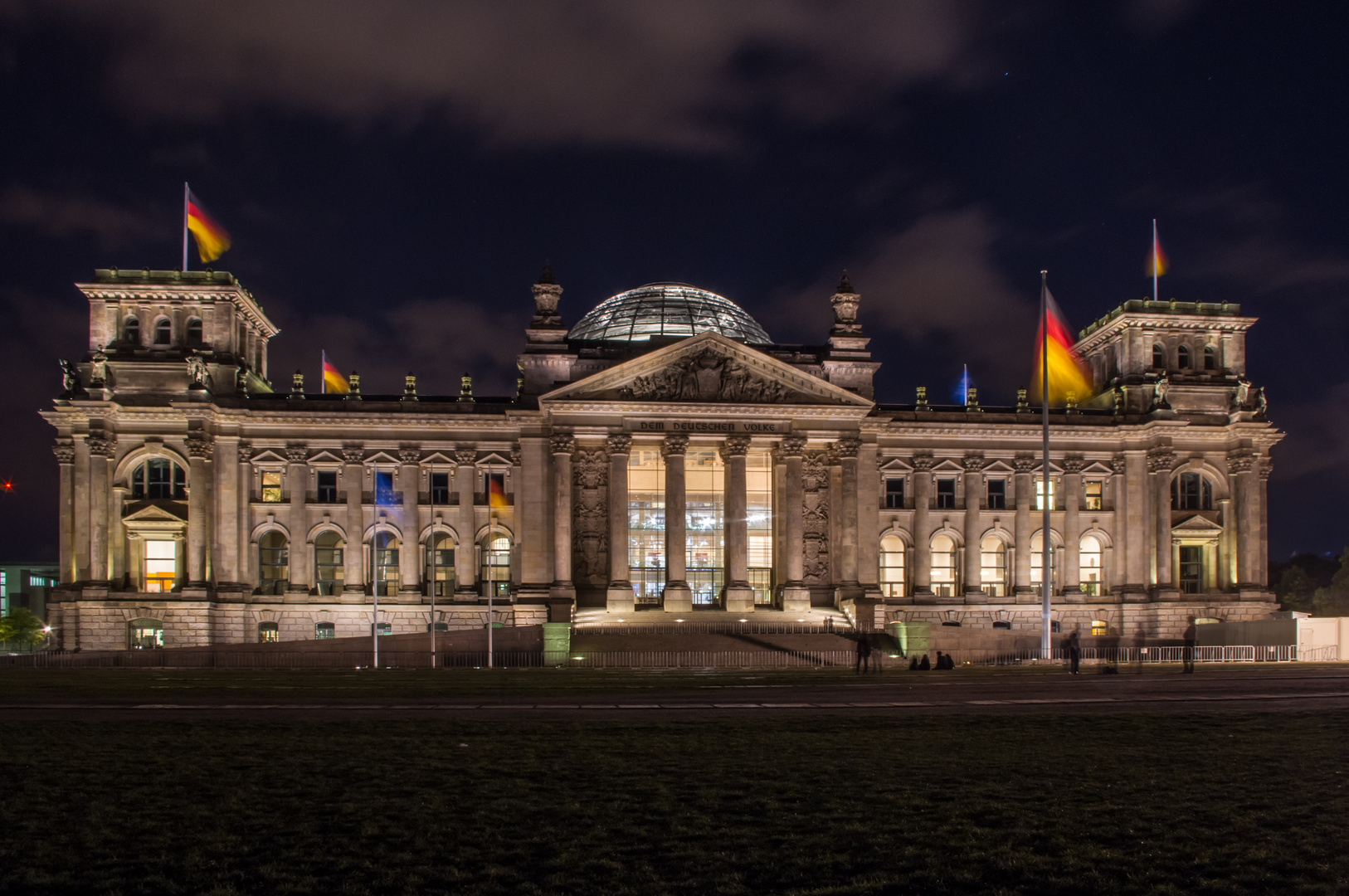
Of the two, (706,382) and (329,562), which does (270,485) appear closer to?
(329,562)

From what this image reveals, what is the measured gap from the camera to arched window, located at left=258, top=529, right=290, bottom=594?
78.6 meters

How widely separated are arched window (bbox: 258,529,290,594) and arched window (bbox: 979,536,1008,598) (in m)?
52.5

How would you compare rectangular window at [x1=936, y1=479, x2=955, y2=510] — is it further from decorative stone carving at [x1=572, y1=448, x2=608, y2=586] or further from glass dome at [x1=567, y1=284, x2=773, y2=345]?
decorative stone carving at [x1=572, y1=448, x2=608, y2=586]

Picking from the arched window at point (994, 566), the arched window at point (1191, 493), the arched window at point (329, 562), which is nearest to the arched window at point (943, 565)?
the arched window at point (994, 566)

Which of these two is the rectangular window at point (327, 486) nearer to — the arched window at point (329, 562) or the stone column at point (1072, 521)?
the arched window at point (329, 562)

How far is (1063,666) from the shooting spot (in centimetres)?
4922

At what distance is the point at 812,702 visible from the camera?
106 feet

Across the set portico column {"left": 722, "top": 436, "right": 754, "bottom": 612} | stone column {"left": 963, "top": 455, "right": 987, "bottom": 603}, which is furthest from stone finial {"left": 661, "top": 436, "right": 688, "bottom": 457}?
stone column {"left": 963, "top": 455, "right": 987, "bottom": 603}

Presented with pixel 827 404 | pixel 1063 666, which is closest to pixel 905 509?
pixel 827 404

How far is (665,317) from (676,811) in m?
75.1

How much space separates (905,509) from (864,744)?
6181 centimetres

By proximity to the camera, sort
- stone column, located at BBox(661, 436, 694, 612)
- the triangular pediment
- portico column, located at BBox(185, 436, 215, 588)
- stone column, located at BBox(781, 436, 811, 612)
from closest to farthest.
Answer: stone column, located at BBox(661, 436, 694, 612), the triangular pediment, stone column, located at BBox(781, 436, 811, 612), portico column, located at BBox(185, 436, 215, 588)

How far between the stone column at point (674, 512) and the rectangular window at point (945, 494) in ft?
71.7

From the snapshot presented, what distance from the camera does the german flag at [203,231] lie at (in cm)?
7494
